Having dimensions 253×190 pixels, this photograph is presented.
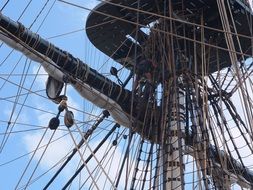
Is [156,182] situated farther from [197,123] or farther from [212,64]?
[212,64]

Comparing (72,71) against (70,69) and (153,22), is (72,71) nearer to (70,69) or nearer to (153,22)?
(70,69)

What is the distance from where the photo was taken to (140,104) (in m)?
6.46

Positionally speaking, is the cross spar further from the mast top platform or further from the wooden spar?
the mast top platform

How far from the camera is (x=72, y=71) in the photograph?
6.02m

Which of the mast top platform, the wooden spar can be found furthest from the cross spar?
the mast top platform

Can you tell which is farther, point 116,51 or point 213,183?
point 116,51

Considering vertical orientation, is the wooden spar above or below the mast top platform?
below

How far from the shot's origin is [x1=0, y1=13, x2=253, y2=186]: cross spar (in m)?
5.55

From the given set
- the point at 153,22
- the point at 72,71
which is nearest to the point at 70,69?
the point at 72,71

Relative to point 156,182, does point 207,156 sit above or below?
above

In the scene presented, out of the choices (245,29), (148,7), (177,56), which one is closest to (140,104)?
(177,56)

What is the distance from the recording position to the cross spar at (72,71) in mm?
5551

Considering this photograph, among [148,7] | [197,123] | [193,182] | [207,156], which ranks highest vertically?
[148,7]

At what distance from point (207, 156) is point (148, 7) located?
1945 mm
